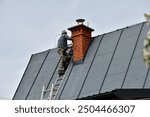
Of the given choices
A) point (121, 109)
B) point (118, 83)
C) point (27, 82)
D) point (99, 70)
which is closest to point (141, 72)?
point (118, 83)

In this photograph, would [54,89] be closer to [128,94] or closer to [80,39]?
[80,39]

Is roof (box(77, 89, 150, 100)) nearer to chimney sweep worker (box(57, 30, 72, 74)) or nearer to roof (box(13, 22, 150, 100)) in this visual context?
roof (box(13, 22, 150, 100))

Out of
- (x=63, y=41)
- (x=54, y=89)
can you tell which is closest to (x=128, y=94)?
(x=54, y=89)

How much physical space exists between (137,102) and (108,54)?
7011mm

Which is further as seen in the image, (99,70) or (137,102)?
(99,70)

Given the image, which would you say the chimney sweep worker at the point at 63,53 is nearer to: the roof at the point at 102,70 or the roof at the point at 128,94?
the roof at the point at 102,70

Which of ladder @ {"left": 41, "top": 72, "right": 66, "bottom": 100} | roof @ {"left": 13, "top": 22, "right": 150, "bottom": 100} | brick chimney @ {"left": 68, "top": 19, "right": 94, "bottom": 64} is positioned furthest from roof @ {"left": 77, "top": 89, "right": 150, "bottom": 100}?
brick chimney @ {"left": 68, "top": 19, "right": 94, "bottom": 64}

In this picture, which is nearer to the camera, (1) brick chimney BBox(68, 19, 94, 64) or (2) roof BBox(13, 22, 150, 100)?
(2) roof BBox(13, 22, 150, 100)

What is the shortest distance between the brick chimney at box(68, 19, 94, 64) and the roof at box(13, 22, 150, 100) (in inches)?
9.4

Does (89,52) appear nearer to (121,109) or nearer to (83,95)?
(83,95)

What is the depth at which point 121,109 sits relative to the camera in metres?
10.8

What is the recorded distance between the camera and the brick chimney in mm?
19578

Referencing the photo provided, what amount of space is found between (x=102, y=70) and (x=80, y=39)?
8.39 ft

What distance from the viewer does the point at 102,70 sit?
17.9m
